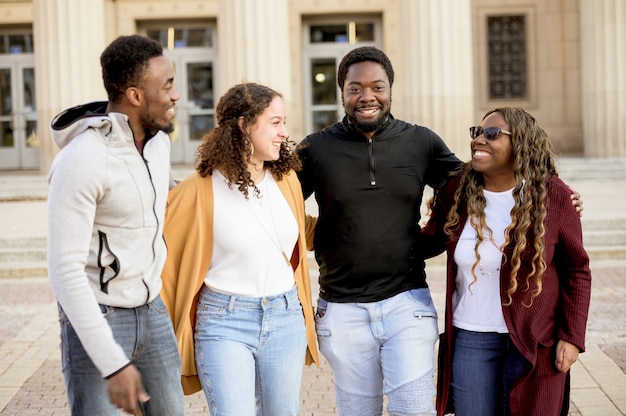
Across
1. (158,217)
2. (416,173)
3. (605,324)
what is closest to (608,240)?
(605,324)

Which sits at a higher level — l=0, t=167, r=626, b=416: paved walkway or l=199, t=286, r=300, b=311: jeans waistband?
l=199, t=286, r=300, b=311: jeans waistband

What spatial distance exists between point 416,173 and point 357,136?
314mm

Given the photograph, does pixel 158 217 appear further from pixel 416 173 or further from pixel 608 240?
pixel 608 240

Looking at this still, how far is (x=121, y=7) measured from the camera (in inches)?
826

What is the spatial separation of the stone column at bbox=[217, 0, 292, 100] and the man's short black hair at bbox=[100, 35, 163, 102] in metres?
13.4

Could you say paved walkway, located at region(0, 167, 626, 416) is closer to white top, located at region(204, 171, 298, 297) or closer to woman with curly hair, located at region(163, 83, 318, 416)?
woman with curly hair, located at region(163, 83, 318, 416)

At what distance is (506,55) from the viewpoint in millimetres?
21219

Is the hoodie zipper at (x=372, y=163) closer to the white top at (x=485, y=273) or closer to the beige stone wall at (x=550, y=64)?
the white top at (x=485, y=273)

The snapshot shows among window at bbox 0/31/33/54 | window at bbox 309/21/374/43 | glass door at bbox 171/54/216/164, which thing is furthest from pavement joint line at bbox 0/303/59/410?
window at bbox 0/31/33/54

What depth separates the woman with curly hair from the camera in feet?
11.9

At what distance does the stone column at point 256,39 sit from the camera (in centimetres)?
1644

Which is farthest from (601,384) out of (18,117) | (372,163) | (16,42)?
(16,42)

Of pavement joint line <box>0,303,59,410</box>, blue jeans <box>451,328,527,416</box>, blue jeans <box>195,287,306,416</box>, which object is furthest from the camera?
pavement joint line <box>0,303,59,410</box>

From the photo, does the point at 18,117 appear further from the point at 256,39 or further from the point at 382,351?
the point at 382,351
